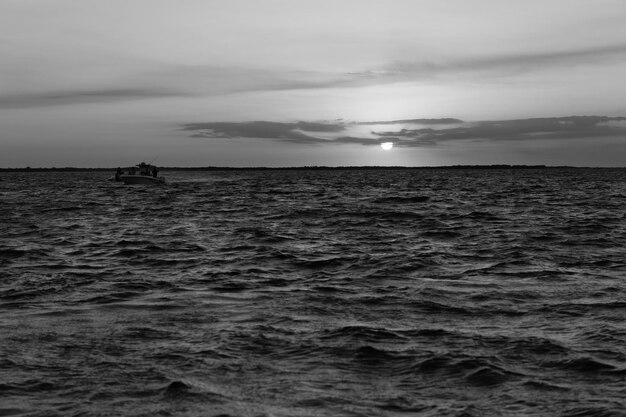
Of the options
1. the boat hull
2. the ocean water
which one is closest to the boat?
the boat hull

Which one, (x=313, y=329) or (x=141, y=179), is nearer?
(x=313, y=329)

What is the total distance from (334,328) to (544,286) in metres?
6.76

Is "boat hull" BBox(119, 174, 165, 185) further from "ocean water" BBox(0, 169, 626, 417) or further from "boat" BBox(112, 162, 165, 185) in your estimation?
"ocean water" BBox(0, 169, 626, 417)

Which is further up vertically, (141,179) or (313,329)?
(141,179)

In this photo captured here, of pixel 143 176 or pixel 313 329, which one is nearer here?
pixel 313 329

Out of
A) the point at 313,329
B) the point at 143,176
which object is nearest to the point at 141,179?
the point at 143,176

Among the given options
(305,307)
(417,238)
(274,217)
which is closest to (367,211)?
(274,217)

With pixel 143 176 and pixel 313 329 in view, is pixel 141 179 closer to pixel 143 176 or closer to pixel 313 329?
pixel 143 176

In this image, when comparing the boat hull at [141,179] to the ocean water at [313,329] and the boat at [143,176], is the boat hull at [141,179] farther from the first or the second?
the ocean water at [313,329]

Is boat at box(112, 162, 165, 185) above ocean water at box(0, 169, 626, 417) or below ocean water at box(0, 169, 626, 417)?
above

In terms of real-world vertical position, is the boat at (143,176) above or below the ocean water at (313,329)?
above

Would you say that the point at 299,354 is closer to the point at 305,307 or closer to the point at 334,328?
the point at 334,328

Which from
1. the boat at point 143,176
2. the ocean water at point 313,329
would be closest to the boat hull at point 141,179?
the boat at point 143,176

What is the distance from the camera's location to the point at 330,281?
18062 mm
